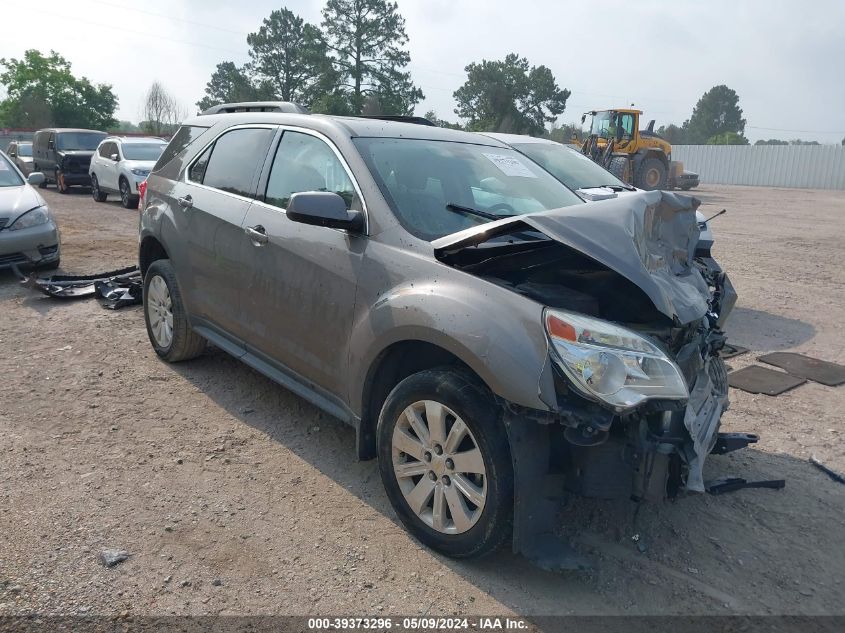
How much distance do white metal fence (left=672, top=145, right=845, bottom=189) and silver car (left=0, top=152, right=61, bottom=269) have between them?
44.3m

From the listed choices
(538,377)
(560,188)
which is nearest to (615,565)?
(538,377)

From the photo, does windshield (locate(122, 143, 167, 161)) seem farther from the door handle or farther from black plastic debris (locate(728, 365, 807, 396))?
black plastic debris (locate(728, 365, 807, 396))

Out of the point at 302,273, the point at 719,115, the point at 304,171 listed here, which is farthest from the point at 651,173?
the point at 719,115

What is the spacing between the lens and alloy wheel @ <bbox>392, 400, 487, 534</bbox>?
2812 millimetres

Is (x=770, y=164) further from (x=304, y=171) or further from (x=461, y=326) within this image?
(x=461, y=326)

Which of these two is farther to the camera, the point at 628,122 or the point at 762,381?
the point at 628,122

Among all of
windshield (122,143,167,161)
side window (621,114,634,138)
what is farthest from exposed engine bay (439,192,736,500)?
side window (621,114,634,138)

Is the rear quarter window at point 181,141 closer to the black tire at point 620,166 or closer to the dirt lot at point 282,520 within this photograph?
the dirt lot at point 282,520

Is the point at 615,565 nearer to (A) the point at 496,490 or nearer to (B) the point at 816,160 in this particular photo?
(A) the point at 496,490

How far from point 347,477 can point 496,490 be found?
48.6 inches

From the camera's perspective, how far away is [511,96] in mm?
50125

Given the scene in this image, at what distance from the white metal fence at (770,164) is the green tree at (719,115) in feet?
169

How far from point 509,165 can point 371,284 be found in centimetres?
145

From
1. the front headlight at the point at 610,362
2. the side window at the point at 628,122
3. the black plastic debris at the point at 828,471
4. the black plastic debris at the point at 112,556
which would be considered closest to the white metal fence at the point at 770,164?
the side window at the point at 628,122
